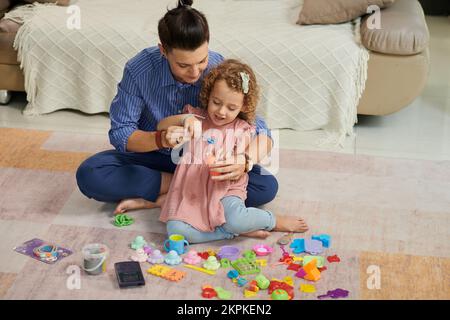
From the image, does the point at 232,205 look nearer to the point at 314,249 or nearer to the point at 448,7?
the point at 314,249

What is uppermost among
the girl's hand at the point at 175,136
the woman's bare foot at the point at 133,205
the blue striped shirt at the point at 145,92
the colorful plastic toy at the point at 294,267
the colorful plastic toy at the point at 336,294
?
the blue striped shirt at the point at 145,92

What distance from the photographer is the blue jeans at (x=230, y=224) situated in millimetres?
2203

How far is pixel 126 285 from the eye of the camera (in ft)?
6.64

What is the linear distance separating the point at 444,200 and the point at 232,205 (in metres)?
0.74

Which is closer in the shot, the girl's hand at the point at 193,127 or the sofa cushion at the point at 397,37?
the girl's hand at the point at 193,127

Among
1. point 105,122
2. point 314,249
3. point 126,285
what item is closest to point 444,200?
point 314,249

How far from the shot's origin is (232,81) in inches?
85.3

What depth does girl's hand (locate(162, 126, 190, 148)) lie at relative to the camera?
215 centimetres

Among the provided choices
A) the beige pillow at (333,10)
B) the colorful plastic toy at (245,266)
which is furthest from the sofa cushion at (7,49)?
the colorful plastic toy at (245,266)

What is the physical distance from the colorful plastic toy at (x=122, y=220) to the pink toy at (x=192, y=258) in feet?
0.86

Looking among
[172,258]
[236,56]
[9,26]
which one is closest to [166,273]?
[172,258]

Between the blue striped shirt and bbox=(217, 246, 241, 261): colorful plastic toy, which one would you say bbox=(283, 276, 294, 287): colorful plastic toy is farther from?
the blue striped shirt

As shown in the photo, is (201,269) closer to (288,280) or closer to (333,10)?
(288,280)

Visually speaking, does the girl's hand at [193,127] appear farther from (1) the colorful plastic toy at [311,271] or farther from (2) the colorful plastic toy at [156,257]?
(1) the colorful plastic toy at [311,271]
